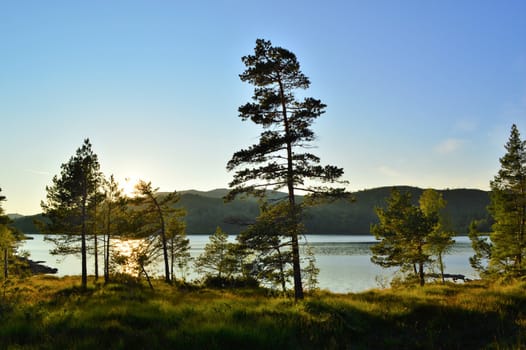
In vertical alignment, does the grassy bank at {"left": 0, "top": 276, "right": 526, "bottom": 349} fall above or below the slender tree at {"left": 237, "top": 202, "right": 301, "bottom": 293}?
below

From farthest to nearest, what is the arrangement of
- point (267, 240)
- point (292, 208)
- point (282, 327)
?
point (292, 208), point (267, 240), point (282, 327)

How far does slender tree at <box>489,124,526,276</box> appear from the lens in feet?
101

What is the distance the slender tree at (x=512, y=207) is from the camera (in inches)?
1211

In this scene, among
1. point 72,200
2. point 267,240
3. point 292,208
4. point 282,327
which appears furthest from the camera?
point 72,200

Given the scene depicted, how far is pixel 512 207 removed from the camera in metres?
31.7

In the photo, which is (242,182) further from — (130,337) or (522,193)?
(522,193)

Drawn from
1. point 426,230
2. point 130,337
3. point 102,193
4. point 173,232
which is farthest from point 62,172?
point 426,230

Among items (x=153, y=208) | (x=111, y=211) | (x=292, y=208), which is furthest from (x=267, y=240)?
(x=111, y=211)

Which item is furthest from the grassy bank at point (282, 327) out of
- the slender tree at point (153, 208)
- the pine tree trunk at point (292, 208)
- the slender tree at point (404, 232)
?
the slender tree at point (153, 208)

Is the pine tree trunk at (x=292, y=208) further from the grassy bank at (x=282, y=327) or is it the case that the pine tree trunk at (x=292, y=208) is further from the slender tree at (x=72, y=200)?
the slender tree at (x=72, y=200)

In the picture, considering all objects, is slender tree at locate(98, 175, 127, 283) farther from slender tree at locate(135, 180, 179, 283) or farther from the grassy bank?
the grassy bank

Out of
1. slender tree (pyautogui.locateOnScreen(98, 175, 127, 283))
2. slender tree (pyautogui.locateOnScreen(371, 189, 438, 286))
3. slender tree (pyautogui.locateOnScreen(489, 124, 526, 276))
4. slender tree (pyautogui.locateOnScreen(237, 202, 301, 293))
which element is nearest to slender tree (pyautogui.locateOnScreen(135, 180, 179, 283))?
slender tree (pyautogui.locateOnScreen(98, 175, 127, 283))

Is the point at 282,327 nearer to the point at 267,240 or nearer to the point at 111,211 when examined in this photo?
the point at 267,240

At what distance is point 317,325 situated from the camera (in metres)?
8.58
